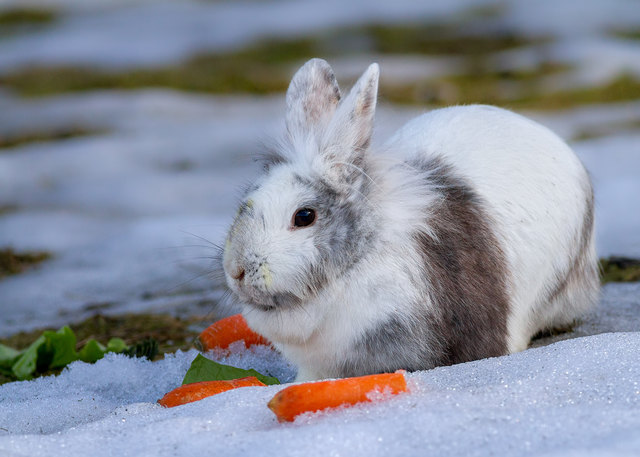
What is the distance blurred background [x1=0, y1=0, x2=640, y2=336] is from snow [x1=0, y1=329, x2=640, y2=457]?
972 mm

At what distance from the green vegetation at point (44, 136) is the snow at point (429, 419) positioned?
725 centimetres

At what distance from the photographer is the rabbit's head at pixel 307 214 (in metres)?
2.90

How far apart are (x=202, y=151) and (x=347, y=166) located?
21.7ft

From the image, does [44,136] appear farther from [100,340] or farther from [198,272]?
[100,340]

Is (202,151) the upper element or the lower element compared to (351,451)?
lower

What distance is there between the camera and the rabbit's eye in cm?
299

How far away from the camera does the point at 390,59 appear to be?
14156mm

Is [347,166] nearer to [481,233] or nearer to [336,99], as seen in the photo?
[336,99]

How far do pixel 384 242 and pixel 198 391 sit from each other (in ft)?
2.71

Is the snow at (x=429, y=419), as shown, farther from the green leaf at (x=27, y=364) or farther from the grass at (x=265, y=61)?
the grass at (x=265, y=61)

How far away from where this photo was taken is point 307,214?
9.87 feet

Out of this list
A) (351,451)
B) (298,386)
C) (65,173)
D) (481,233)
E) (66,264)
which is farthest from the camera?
(65,173)

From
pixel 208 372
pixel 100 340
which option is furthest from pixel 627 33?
pixel 208 372

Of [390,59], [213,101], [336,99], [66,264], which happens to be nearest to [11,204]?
[66,264]
